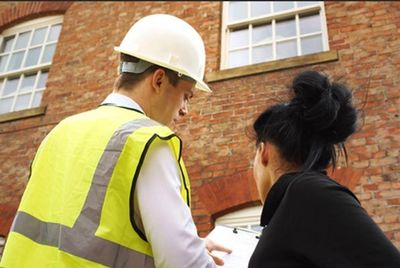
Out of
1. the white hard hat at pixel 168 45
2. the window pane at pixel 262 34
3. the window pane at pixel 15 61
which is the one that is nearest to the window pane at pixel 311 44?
the window pane at pixel 262 34

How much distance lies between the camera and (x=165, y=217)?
1721 mm

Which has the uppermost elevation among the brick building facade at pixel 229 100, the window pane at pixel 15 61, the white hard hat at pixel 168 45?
the window pane at pixel 15 61

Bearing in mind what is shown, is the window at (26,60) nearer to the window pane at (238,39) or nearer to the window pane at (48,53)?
the window pane at (48,53)

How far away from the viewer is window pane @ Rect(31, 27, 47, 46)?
8.45 meters

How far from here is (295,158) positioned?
6.94 ft

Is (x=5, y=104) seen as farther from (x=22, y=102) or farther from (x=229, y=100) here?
(x=229, y=100)

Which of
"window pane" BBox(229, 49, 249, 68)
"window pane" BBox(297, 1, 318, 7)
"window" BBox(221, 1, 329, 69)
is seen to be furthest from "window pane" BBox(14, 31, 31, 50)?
"window pane" BBox(297, 1, 318, 7)

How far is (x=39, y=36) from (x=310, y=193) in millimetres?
7981

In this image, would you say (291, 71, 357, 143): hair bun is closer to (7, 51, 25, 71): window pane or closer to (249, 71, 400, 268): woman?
(249, 71, 400, 268): woman

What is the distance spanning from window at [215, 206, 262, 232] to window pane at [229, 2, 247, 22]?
3.35m

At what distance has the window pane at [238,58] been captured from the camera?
21.4ft

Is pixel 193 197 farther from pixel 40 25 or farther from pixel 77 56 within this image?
pixel 40 25

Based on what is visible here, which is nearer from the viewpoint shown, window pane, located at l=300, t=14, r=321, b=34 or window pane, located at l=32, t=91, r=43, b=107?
window pane, located at l=300, t=14, r=321, b=34

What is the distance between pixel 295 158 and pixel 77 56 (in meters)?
6.16
